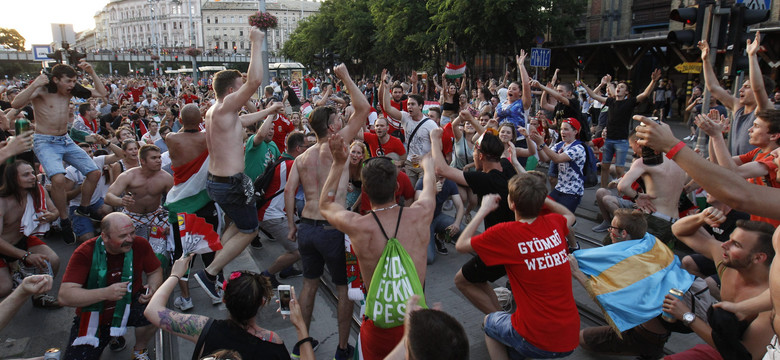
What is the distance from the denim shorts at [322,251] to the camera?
150 inches

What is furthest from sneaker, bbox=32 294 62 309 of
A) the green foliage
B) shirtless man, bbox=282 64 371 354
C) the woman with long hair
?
the green foliage

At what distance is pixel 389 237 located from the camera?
2783mm

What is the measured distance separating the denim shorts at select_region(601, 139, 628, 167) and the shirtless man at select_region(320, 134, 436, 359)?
661cm

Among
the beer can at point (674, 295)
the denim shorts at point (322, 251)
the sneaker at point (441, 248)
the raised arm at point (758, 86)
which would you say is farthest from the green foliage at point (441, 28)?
the beer can at point (674, 295)

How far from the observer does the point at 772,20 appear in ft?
61.5

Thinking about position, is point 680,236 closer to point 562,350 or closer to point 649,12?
point 562,350

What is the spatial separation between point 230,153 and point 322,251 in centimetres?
129

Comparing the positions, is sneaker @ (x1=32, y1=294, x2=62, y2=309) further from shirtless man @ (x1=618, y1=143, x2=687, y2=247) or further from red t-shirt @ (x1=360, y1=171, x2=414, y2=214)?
shirtless man @ (x1=618, y1=143, x2=687, y2=247)

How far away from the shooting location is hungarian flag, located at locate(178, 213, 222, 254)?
14.4 feet

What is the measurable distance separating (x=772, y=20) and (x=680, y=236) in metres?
21.2

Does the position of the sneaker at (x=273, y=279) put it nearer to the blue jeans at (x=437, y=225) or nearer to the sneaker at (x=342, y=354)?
the sneaker at (x=342, y=354)

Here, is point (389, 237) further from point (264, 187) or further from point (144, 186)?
point (144, 186)

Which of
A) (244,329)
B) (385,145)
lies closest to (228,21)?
(385,145)

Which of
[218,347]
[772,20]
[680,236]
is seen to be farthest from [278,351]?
[772,20]
